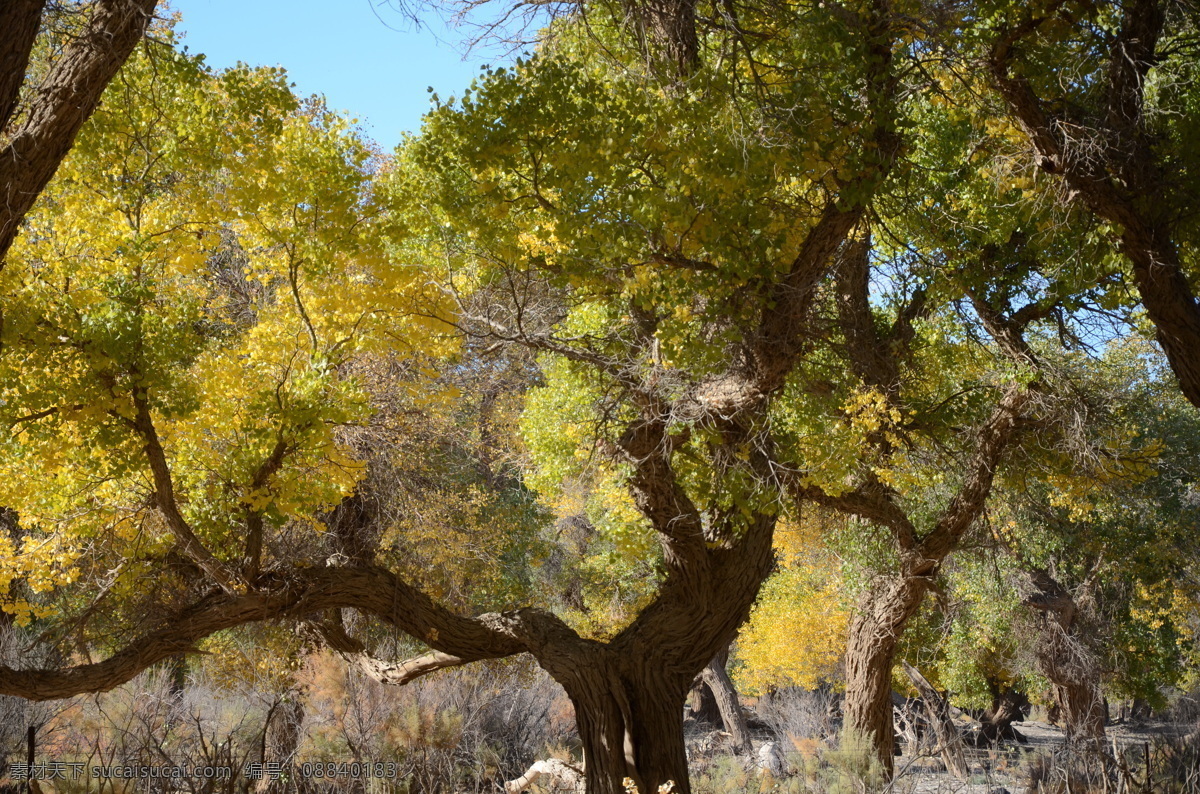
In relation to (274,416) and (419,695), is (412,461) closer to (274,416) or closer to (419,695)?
(419,695)

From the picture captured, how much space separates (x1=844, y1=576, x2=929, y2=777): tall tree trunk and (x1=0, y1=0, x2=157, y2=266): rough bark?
8.78 meters

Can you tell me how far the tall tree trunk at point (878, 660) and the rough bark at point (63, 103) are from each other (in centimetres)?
878

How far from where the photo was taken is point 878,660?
33.6ft

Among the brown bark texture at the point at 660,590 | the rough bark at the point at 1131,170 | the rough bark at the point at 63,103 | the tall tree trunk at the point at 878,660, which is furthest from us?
the tall tree trunk at the point at 878,660

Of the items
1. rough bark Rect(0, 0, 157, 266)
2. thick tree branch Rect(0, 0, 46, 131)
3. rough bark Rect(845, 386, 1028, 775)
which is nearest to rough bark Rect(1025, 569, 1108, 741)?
rough bark Rect(845, 386, 1028, 775)

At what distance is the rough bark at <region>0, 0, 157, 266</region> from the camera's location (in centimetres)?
338

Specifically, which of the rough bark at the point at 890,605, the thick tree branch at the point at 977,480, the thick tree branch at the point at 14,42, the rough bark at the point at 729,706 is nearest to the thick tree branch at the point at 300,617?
the thick tree branch at the point at 14,42

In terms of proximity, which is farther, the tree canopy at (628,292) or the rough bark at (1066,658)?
the rough bark at (1066,658)

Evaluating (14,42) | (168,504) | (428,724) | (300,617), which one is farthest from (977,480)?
(14,42)

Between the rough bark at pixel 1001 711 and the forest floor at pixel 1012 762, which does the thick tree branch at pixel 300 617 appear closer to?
the forest floor at pixel 1012 762

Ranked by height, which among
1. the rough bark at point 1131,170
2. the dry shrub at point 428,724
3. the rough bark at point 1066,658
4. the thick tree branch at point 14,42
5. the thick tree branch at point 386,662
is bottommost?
the dry shrub at point 428,724

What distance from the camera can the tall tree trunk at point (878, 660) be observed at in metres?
10.1

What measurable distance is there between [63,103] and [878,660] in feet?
30.5

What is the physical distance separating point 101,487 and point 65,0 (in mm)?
3050
